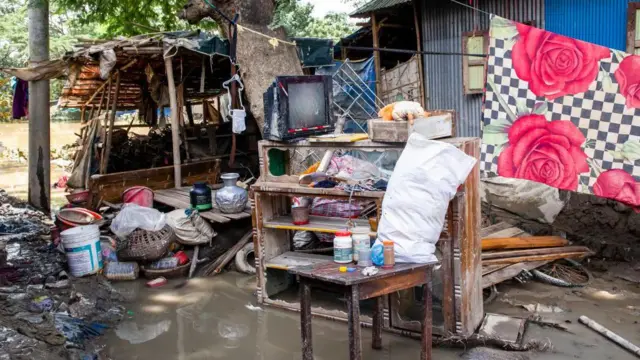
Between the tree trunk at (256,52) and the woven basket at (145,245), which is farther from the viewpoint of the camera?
the tree trunk at (256,52)

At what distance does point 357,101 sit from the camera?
12180mm

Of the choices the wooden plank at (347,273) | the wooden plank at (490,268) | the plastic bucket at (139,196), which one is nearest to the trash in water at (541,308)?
the wooden plank at (490,268)

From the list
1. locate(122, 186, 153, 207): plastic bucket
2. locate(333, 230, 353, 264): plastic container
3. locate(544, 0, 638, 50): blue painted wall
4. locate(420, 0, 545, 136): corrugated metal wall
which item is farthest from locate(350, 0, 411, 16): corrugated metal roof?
locate(333, 230, 353, 264): plastic container

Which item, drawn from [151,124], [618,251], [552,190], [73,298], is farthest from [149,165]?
[618,251]

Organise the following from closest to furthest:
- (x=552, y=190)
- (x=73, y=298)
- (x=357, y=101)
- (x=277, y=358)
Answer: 1. (x=277, y=358)
2. (x=73, y=298)
3. (x=552, y=190)
4. (x=357, y=101)

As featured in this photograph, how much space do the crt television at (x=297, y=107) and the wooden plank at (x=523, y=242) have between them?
2.35m

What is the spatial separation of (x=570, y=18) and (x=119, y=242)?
7.59 metres

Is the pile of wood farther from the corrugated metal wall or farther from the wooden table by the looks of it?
the corrugated metal wall

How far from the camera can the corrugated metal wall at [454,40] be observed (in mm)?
9680

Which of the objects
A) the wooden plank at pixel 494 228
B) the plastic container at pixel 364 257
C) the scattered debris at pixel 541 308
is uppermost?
the plastic container at pixel 364 257

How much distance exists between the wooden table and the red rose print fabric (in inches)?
93.4

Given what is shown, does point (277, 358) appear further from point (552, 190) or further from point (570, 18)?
point (570, 18)

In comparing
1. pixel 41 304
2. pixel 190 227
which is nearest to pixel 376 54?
pixel 190 227

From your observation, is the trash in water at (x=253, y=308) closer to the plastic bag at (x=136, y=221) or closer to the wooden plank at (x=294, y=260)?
the wooden plank at (x=294, y=260)
